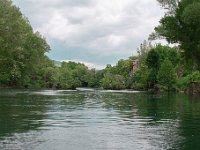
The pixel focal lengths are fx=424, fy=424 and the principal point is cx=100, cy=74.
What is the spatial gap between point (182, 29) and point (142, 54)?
106 metres

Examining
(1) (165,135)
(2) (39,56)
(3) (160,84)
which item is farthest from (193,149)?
(3) (160,84)

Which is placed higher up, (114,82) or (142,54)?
(142,54)

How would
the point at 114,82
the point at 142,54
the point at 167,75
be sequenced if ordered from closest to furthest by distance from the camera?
the point at 167,75
the point at 142,54
the point at 114,82

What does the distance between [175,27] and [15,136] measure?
39.9 m

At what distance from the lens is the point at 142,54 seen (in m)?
162

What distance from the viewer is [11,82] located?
151250 millimetres

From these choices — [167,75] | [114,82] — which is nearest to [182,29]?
[167,75]

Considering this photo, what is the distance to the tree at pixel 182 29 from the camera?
53247 mm

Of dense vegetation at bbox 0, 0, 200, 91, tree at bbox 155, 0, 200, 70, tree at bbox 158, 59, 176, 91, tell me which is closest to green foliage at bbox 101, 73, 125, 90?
dense vegetation at bbox 0, 0, 200, 91

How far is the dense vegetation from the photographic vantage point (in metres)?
55.9

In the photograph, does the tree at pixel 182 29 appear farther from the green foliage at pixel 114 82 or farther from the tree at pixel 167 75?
the green foliage at pixel 114 82

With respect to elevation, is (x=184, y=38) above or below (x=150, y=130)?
above

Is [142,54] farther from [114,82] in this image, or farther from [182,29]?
[182,29]

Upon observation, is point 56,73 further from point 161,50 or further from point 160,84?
point 160,84
